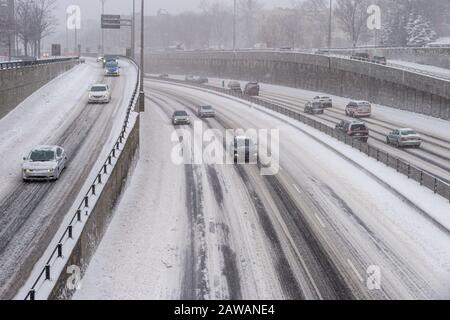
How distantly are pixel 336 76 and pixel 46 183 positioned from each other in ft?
180

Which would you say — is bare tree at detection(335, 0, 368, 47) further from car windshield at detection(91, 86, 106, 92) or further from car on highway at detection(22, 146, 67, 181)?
car on highway at detection(22, 146, 67, 181)

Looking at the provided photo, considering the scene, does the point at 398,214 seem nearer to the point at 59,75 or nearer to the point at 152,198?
the point at 152,198

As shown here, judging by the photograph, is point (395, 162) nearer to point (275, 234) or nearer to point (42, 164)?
point (275, 234)

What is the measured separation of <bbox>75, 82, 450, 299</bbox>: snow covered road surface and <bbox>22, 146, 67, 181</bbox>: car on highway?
376 cm

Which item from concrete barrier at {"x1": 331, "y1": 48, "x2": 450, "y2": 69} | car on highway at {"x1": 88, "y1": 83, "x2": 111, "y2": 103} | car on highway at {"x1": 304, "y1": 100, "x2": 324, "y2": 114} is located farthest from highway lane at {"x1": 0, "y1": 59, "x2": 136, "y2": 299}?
concrete barrier at {"x1": 331, "y1": 48, "x2": 450, "y2": 69}

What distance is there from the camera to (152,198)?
33031mm

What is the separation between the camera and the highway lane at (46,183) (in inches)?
914

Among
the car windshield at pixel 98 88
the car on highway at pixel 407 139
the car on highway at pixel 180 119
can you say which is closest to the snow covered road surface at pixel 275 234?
the car on highway at pixel 407 139

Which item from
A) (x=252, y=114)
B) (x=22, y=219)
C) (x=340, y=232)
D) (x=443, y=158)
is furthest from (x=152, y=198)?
(x=252, y=114)

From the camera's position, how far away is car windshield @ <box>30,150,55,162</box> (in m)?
31.7

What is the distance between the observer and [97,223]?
2588 cm

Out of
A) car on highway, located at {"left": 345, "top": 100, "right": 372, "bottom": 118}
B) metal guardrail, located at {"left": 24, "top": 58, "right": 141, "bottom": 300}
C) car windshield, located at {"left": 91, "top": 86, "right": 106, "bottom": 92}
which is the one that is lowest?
metal guardrail, located at {"left": 24, "top": 58, "right": 141, "bottom": 300}

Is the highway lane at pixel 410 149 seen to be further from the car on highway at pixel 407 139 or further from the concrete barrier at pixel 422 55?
the concrete barrier at pixel 422 55

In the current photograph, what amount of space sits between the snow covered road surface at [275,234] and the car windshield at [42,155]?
169 inches
